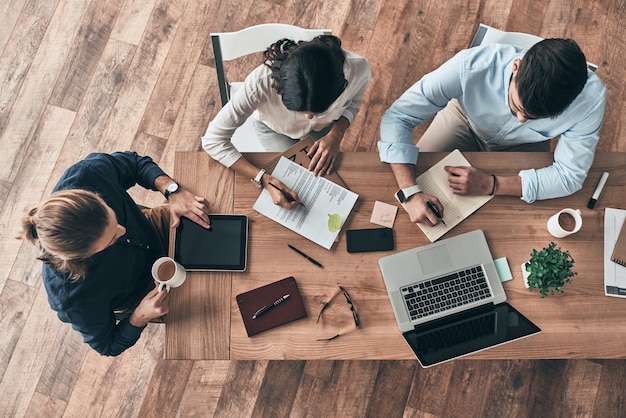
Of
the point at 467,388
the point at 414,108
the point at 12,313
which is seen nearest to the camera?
the point at 414,108

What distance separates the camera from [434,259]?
138 centimetres

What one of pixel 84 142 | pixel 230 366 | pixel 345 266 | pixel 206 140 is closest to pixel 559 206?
pixel 345 266

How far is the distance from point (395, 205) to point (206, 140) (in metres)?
0.64

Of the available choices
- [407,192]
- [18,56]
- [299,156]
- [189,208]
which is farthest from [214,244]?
[18,56]

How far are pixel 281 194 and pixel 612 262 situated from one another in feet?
3.36

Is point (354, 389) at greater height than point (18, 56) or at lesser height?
lesser

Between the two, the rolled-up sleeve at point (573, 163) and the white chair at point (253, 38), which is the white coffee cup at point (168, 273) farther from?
the rolled-up sleeve at point (573, 163)

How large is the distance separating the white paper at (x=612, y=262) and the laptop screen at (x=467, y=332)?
29 cm

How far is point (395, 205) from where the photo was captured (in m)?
1.42

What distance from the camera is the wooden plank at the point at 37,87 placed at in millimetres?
2379

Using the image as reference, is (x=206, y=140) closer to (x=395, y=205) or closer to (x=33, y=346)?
(x=395, y=205)

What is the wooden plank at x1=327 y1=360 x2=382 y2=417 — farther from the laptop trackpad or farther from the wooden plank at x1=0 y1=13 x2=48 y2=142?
the wooden plank at x1=0 y1=13 x2=48 y2=142

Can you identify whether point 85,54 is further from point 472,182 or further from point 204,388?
point 472,182

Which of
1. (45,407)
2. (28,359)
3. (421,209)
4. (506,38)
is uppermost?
(506,38)
